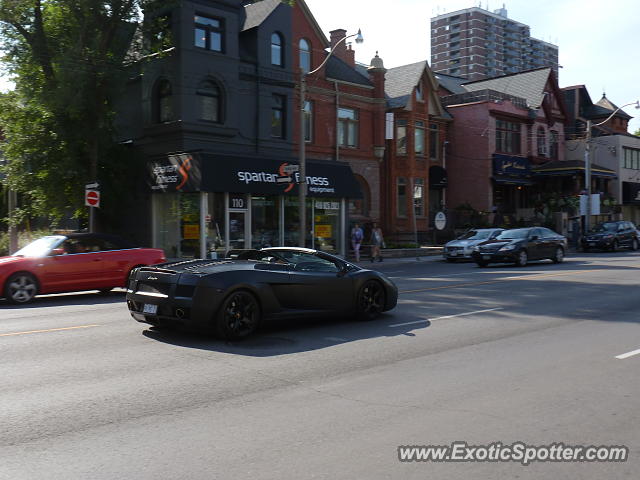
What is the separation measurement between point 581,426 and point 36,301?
12.5 meters

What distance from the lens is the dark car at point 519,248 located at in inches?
912

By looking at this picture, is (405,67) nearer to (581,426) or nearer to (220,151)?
(220,151)

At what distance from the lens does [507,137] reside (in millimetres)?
43719

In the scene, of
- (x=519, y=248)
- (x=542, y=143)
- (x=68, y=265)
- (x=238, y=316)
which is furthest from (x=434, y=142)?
(x=238, y=316)

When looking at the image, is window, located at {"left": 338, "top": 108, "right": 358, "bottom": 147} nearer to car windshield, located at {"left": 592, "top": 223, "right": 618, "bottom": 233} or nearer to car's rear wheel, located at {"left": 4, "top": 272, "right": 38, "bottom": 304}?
car windshield, located at {"left": 592, "top": 223, "right": 618, "bottom": 233}

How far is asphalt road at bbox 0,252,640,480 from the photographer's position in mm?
4266

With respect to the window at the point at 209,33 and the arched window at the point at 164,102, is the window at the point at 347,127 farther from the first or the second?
the arched window at the point at 164,102

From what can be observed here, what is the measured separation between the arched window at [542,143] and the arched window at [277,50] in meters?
26.7

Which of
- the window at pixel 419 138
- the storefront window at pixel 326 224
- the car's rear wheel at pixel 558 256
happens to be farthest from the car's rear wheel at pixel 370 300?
the window at pixel 419 138

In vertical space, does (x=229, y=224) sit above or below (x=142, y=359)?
above

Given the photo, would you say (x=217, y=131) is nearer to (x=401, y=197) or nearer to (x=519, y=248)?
(x=519, y=248)

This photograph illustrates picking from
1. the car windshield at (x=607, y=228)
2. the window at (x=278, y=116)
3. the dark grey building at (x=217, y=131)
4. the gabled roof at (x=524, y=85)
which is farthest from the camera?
the gabled roof at (x=524, y=85)

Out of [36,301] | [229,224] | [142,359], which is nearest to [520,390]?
[142,359]

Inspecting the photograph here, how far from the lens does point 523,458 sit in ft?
14.5
